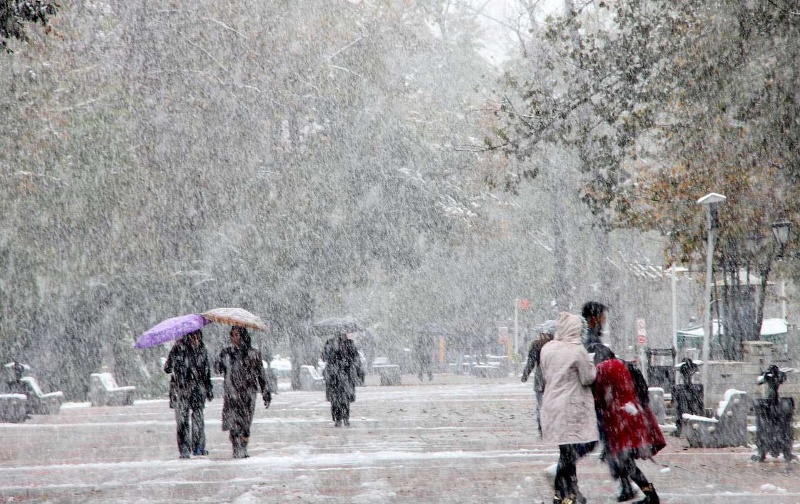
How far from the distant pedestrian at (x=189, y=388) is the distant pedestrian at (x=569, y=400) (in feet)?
23.0

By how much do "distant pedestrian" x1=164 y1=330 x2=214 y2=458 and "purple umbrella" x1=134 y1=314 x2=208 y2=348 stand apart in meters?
0.15

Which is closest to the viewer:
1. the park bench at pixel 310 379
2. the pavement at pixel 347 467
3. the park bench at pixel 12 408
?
the pavement at pixel 347 467

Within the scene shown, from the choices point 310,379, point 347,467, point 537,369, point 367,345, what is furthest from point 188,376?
point 367,345

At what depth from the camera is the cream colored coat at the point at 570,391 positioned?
8.77 metres

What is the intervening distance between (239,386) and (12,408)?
11.4m

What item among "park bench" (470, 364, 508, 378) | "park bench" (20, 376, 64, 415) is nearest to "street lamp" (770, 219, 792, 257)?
"park bench" (20, 376, 64, 415)

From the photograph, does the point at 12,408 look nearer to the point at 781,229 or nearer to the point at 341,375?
A: the point at 341,375

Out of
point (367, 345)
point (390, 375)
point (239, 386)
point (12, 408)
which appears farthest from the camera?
point (367, 345)

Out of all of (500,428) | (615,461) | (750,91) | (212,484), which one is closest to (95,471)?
(212,484)

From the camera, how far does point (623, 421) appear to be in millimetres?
8914

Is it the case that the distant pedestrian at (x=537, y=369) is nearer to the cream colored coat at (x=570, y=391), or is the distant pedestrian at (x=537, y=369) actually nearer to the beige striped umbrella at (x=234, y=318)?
the beige striped umbrella at (x=234, y=318)

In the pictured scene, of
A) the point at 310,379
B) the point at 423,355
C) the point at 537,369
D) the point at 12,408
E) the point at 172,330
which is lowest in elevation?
the point at 12,408

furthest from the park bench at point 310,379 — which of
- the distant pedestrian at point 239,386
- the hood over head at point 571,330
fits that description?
the hood over head at point 571,330

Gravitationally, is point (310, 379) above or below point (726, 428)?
above
